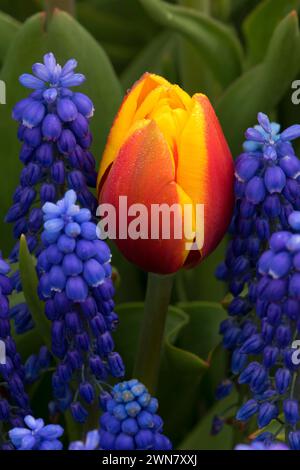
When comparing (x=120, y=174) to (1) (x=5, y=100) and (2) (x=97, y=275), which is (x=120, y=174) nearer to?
(2) (x=97, y=275)

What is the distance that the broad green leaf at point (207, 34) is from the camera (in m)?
1.23

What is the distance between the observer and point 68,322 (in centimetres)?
82

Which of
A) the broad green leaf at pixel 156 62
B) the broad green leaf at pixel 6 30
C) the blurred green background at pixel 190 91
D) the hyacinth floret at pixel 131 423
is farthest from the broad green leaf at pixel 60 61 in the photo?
the hyacinth floret at pixel 131 423

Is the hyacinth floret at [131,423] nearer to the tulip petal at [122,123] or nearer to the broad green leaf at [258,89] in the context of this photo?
the tulip petal at [122,123]

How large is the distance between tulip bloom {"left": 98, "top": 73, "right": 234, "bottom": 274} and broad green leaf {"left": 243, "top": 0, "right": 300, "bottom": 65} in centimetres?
53

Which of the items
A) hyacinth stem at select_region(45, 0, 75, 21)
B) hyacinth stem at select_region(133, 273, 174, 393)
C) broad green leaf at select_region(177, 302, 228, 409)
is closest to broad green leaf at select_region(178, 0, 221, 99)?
hyacinth stem at select_region(45, 0, 75, 21)

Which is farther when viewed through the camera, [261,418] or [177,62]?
[177,62]

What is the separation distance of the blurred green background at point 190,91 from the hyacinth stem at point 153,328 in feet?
0.12

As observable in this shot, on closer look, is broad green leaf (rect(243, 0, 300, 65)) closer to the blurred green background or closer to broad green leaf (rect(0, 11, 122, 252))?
the blurred green background

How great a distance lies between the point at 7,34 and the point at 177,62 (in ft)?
1.39

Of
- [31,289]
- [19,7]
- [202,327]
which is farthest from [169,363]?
[19,7]

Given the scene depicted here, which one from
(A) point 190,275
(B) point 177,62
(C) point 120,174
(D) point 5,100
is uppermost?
(B) point 177,62

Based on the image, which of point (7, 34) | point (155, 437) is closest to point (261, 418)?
point (155, 437)

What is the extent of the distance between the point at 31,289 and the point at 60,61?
1.12ft
